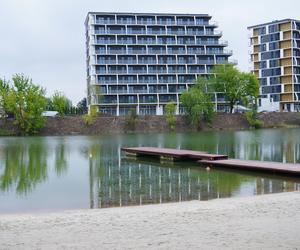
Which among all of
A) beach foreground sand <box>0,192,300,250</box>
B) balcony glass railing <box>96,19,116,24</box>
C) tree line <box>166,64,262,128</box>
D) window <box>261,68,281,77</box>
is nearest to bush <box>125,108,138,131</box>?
tree line <box>166,64,262,128</box>

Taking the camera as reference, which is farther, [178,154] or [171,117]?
[171,117]

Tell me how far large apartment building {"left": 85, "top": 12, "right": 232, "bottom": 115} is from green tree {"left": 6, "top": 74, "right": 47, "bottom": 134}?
24800mm

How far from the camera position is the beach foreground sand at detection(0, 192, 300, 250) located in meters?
9.37

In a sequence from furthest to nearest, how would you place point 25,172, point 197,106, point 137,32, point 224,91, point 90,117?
point 137,32 < point 224,91 < point 197,106 < point 90,117 < point 25,172

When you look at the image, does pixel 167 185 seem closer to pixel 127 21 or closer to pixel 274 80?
pixel 127 21

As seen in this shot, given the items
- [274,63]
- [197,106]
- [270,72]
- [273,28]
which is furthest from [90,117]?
[273,28]

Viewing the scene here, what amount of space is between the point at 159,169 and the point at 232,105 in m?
81.7

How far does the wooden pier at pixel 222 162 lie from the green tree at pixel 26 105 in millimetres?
Result: 53728

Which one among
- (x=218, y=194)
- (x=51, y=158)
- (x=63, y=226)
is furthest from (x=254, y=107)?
(x=63, y=226)

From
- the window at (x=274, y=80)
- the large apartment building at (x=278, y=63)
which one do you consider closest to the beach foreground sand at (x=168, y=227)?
the large apartment building at (x=278, y=63)

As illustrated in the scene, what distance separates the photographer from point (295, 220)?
11.3 meters

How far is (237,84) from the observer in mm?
102500

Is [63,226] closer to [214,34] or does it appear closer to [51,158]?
[51,158]

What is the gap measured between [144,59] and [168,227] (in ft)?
352
